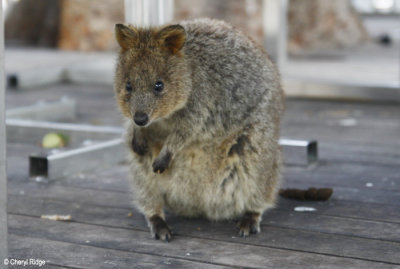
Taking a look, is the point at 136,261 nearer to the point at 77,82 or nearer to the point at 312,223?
the point at 312,223

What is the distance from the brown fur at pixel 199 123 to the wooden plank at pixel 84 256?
262 mm

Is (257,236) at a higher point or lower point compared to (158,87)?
lower

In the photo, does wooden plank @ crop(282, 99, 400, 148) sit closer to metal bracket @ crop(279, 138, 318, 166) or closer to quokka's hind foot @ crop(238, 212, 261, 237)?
metal bracket @ crop(279, 138, 318, 166)

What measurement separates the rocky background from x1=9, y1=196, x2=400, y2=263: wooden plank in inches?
199

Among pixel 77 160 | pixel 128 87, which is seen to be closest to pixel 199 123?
pixel 128 87

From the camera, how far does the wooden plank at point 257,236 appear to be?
284 cm

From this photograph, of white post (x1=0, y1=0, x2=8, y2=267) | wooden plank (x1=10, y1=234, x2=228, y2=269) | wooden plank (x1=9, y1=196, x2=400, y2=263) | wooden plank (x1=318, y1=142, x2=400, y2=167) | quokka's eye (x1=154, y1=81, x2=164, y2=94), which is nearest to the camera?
white post (x1=0, y1=0, x2=8, y2=267)

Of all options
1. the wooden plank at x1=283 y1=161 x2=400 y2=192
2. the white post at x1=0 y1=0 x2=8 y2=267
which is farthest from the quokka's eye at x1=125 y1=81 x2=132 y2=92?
the wooden plank at x1=283 y1=161 x2=400 y2=192

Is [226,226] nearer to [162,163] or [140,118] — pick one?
[162,163]

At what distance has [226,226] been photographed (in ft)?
10.6

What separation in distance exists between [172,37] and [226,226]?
33.1 inches

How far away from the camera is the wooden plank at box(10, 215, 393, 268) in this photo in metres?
2.71

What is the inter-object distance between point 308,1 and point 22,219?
6.73m

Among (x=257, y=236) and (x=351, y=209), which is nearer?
(x=257, y=236)
